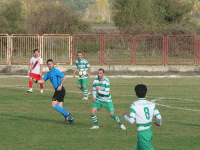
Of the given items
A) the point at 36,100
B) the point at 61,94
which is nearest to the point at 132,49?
the point at 36,100

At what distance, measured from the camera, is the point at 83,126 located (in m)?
11.2

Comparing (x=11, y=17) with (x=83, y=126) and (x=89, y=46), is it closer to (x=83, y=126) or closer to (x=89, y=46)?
(x=89, y=46)

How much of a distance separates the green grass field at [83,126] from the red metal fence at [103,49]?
1536 centimetres

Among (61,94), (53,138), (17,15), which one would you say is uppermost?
(17,15)

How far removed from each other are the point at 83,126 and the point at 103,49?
22.8 metres

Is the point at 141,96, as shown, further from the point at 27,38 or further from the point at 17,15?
the point at 17,15

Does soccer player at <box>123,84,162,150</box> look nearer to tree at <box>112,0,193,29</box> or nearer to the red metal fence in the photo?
the red metal fence

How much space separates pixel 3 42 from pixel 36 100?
60.3 feet

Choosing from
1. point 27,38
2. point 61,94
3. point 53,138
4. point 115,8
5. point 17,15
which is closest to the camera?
point 53,138

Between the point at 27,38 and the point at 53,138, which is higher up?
the point at 27,38

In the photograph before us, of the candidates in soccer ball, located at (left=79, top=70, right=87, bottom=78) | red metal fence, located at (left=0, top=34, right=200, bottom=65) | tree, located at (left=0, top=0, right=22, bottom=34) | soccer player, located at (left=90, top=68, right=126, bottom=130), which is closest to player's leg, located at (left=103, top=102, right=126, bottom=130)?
soccer player, located at (left=90, top=68, right=126, bottom=130)

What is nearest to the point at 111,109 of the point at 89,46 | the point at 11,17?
the point at 89,46

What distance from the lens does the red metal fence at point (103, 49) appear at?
33.6 metres

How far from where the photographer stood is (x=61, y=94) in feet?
38.2
